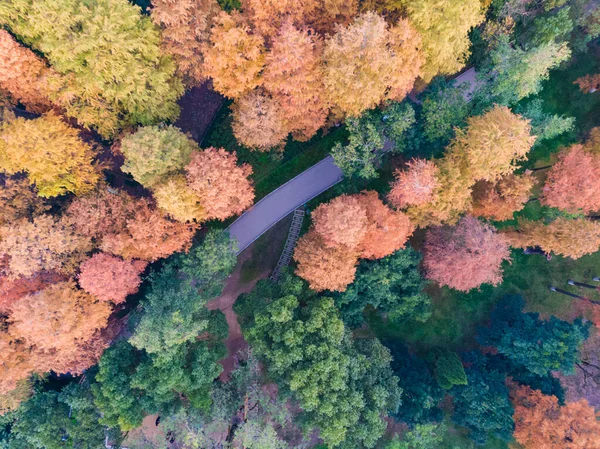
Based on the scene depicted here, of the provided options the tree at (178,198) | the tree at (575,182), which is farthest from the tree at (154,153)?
the tree at (575,182)

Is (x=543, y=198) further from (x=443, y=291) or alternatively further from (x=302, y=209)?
(x=302, y=209)

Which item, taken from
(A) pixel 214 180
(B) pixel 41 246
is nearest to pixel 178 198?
(A) pixel 214 180

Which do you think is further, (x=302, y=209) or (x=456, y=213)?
→ (x=302, y=209)

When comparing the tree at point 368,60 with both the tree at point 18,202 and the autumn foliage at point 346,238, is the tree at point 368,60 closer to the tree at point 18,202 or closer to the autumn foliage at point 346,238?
the autumn foliage at point 346,238

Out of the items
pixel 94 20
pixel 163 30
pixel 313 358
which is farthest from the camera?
pixel 313 358

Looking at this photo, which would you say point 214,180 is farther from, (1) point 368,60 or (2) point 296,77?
(1) point 368,60

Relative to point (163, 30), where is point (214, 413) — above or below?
below

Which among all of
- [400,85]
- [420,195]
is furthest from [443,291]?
[400,85]
